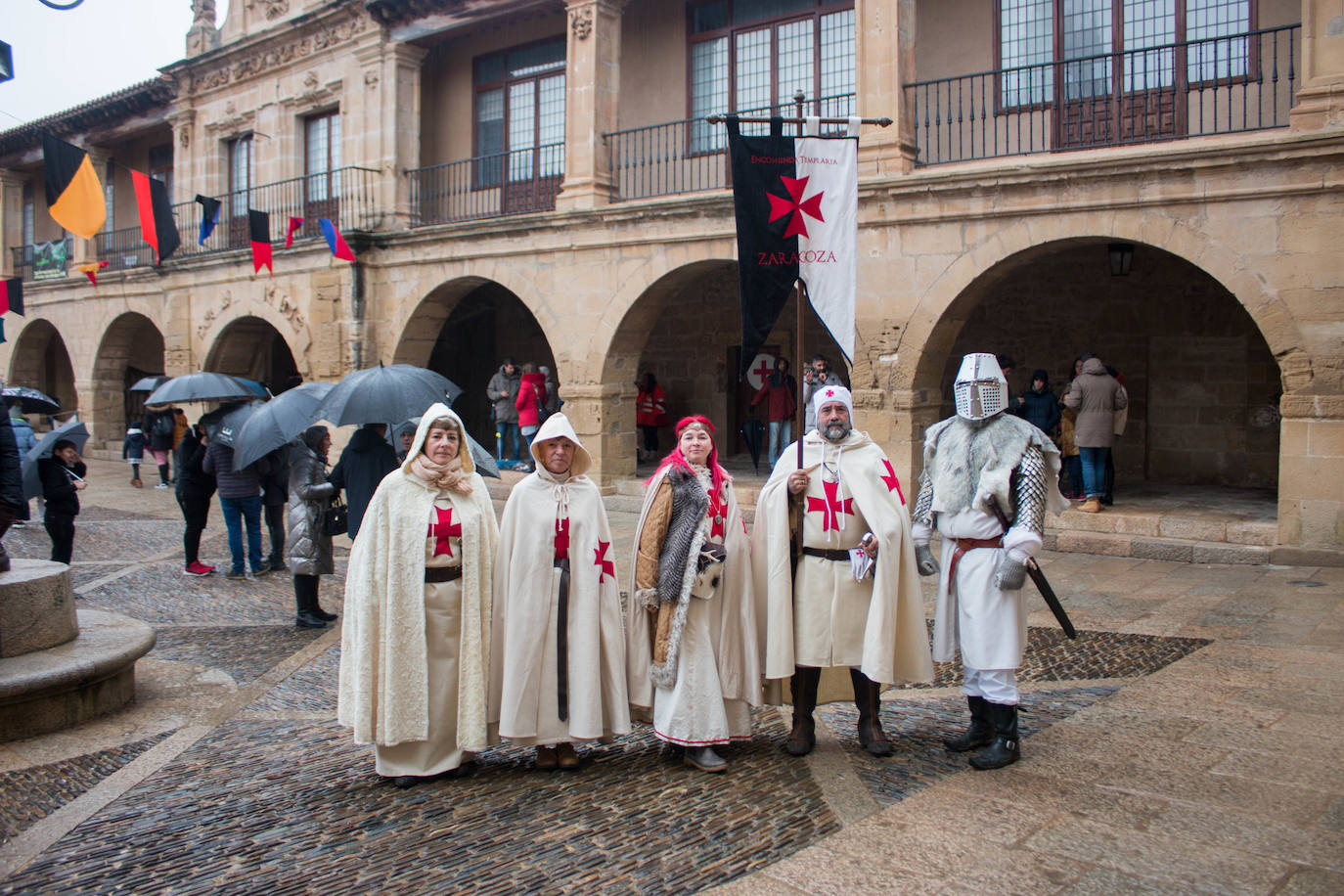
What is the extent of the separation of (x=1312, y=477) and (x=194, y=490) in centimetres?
921

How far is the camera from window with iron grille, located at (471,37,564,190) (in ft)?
50.8

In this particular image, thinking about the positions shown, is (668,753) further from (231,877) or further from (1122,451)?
(1122,451)

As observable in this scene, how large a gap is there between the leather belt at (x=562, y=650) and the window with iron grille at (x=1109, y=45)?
7.70 metres

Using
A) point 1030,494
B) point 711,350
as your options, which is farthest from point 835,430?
point 711,350

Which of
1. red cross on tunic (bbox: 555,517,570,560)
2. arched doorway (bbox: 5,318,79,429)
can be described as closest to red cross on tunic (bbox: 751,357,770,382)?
red cross on tunic (bbox: 555,517,570,560)

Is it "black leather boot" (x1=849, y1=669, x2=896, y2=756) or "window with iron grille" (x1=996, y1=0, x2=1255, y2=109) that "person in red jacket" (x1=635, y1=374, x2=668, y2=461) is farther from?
"black leather boot" (x1=849, y1=669, x2=896, y2=756)

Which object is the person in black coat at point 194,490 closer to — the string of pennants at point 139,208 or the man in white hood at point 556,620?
the string of pennants at point 139,208

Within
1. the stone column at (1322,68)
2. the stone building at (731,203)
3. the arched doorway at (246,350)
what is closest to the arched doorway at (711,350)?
the stone building at (731,203)

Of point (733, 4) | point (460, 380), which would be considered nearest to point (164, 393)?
point (733, 4)

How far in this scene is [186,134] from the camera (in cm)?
1983

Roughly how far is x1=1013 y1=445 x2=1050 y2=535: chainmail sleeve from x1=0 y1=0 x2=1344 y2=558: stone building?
16.4 ft

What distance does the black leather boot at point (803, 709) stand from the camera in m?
4.75

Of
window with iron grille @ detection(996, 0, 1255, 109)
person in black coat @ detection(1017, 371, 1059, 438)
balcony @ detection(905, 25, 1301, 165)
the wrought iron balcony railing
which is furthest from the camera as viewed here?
the wrought iron balcony railing

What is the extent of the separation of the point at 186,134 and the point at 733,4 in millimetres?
11175
